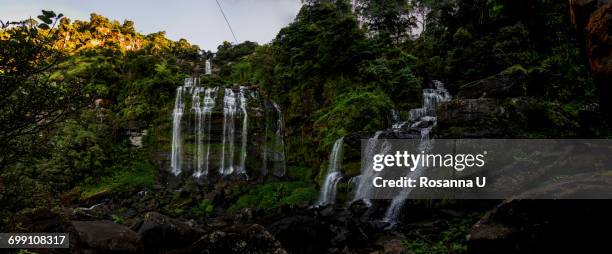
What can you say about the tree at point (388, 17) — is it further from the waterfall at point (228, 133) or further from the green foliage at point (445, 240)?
the green foliage at point (445, 240)

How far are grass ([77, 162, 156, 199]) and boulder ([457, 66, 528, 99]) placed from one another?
21074mm

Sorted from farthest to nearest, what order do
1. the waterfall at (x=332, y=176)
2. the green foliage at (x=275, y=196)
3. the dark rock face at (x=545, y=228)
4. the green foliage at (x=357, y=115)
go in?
the green foliage at (x=357, y=115), the green foliage at (x=275, y=196), the waterfall at (x=332, y=176), the dark rock face at (x=545, y=228)

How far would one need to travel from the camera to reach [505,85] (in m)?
16.2

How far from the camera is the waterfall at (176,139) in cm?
2686

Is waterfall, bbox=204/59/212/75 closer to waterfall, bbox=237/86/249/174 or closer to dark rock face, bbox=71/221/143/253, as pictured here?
waterfall, bbox=237/86/249/174

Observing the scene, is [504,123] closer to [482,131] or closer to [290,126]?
[482,131]

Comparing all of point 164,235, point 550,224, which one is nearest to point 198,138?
point 164,235

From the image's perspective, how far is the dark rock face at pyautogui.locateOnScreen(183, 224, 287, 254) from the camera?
5488mm

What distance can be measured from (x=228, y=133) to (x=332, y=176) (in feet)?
37.4

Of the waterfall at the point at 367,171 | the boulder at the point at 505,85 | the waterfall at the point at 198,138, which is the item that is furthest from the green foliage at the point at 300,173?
the boulder at the point at 505,85

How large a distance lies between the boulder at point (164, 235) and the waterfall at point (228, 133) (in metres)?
16.7

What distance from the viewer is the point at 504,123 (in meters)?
11.8

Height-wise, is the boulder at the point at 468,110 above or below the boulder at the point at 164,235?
above

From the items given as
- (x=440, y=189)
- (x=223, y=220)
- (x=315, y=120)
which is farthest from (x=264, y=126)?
(x=440, y=189)
